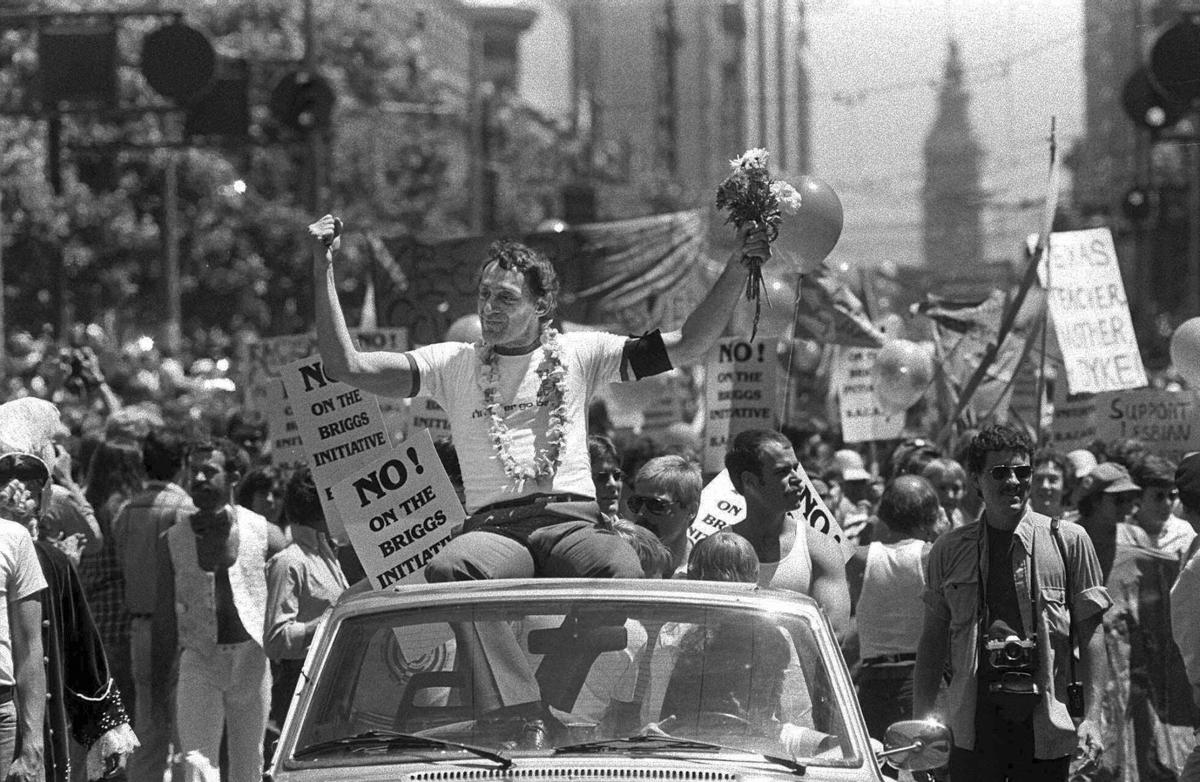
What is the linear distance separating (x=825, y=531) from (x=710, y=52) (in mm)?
141241

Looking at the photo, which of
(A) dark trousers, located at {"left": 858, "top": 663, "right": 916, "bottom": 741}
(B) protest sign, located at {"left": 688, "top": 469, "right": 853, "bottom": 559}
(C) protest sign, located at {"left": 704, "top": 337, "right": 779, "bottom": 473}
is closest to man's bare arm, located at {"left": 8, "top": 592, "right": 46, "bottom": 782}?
(B) protest sign, located at {"left": 688, "top": 469, "right": 853, "bottom": 559}

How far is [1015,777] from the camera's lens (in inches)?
269

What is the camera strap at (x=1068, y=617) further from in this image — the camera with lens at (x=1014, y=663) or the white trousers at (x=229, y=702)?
the white trousers at (x=229, y=702)

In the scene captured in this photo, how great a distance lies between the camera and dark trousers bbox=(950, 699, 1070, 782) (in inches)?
267

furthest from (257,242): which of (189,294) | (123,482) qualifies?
(123,482)

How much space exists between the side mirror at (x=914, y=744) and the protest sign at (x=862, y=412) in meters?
9.77

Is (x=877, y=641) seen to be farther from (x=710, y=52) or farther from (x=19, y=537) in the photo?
(x=710, y=52)

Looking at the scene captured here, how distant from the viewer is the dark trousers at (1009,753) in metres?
6.79

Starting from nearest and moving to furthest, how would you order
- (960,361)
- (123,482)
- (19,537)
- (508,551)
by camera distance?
(508,551)
(19,537)
(123,482)
(960,361)

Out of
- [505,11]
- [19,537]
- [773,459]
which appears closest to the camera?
[19,537]

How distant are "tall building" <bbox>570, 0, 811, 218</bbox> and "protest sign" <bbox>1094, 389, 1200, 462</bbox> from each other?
8932 cm

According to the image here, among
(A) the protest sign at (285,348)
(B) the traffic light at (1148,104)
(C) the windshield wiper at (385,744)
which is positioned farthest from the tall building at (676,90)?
(C) the windshield wiper at (385,744)

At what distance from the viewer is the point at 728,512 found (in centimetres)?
888

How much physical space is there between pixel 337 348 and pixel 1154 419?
8.45 m
